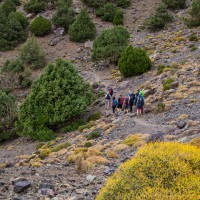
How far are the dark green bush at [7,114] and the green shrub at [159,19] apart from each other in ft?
84.8

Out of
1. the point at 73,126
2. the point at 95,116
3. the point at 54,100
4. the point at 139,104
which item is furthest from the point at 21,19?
the point at 139,104

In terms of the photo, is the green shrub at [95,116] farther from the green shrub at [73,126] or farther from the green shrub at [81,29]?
the green shrub at [81,29]

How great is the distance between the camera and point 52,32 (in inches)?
2066

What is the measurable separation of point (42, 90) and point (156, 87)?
9660mm

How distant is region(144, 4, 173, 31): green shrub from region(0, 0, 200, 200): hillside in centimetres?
89

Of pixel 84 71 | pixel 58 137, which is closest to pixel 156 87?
pixel 58 137

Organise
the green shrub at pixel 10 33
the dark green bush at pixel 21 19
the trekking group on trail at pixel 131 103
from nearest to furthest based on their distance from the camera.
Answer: the trekking group on trail at pixel 131 103 < the green shrub at pixel 10 33 < the dark green bush at pixel 21 19

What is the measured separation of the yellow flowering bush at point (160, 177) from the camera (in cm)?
749

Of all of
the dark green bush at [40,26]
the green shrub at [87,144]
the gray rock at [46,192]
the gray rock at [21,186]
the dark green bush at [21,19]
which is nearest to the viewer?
the gray rock at [46,192]

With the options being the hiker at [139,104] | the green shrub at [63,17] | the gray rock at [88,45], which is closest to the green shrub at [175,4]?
the gray rock at [88,45]

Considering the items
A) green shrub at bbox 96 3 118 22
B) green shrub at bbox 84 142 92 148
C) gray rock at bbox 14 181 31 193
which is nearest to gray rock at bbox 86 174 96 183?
gray rock at bbox 14 181 31 193

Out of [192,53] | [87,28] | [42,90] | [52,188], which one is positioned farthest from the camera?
[87,28]

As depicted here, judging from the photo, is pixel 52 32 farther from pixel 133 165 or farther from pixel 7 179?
pixel 133 165

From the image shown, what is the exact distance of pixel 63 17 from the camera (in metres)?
51.5
